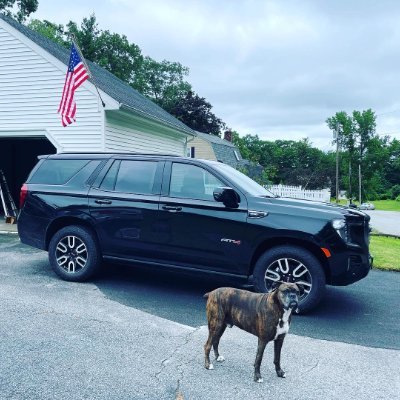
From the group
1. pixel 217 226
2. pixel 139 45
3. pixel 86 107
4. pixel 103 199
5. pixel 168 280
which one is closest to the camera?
pixel 217 226

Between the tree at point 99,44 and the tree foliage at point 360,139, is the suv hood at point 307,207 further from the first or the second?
the tree foliage at point 360,139

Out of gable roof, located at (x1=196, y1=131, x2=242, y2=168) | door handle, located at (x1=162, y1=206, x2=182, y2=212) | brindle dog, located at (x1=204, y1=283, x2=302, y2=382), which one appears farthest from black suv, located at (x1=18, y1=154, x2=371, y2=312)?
gable roof, located at (x1=196, y1=131, x2=242, y2=168)

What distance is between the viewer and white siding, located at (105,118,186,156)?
11322mm

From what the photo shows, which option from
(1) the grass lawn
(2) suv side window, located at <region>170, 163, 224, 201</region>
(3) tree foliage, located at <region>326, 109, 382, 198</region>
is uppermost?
(3) tree foliage, located at <region>326, 109, 382, 198</region>

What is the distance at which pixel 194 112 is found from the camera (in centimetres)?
5253

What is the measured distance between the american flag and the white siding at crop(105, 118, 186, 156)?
3.96 ft

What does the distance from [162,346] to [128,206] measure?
7.77 feet

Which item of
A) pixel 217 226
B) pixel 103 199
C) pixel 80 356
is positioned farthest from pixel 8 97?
pixel 80 356

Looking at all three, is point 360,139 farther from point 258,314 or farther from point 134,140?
point 258,314

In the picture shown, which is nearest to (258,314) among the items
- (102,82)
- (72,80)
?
(72,80)

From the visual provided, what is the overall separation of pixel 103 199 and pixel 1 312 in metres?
2.05

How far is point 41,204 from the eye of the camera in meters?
6.39

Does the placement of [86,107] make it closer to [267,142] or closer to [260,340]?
[260,340]

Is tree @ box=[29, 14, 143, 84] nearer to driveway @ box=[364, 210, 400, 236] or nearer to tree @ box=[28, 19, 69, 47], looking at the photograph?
tree @ box=[28, 19, 69, 47]
